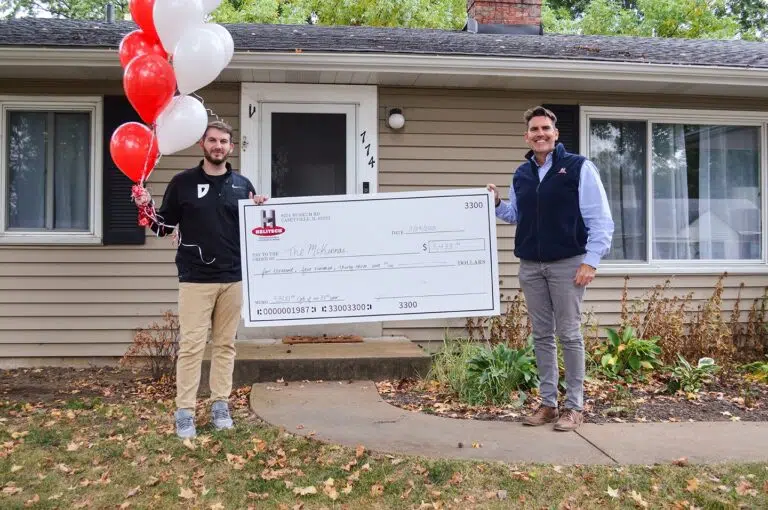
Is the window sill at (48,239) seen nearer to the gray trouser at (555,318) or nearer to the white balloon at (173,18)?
the white balloon at (173,18)

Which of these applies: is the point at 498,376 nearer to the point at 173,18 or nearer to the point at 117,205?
the point at 173,18

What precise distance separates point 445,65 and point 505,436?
336cm

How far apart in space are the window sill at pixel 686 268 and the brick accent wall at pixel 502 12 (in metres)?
3.51

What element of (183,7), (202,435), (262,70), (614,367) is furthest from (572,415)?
(262,70)

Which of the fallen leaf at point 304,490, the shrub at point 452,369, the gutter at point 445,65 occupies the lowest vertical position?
the fallen leaf at point 304,490

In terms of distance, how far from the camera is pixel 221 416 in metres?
3.92

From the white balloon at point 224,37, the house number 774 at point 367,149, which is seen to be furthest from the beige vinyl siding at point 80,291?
the white balloon at point 224,37

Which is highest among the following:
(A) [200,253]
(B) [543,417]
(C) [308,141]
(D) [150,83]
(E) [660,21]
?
(E) [660,21]

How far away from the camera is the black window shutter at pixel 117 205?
5945mm

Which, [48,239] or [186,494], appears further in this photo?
[48,239]

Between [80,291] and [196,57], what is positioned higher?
[196,57]

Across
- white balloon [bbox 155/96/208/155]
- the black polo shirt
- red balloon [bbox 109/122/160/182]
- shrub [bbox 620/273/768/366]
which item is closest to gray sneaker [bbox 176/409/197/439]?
the black polo shirt

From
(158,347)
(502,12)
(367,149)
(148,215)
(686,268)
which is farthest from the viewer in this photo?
(502,12)

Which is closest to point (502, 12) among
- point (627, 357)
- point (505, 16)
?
point (505, 16)
